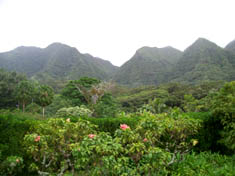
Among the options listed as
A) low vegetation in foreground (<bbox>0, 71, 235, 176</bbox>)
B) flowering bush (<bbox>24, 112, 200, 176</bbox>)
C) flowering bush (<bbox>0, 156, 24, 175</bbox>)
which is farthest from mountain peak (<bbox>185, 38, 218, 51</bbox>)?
flowering bush (<bbox>0, 156, 24, 175</bbox>)

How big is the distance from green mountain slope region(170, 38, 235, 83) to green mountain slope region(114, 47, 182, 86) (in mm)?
7480

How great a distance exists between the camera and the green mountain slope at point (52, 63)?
223 ft

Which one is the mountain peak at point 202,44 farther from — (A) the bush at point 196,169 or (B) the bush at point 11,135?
(B) the bush at point 11,135

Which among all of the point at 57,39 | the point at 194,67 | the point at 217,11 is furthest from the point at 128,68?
the point at 217,11

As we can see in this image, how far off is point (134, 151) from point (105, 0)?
27.1 metres

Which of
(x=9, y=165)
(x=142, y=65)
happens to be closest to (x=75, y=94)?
→ (x=9, y=165)

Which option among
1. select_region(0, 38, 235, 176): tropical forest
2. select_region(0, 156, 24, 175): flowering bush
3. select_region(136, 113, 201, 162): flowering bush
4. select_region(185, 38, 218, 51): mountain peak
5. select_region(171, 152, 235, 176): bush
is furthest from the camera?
select_region(185, 38, 218, 51): mountain peak

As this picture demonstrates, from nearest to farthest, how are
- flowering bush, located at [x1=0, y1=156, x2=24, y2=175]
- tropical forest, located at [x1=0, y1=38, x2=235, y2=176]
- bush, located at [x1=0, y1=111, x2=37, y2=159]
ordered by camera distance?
tropical forest, located at [x1=0, y1=38, x2=235, y2=176], flowering bush, located at [x1=0, y1=156, x2=24, y2=175], bush, located at [x1=0, y1=111, x2=37, y2=159]

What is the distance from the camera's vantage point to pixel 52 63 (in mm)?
76062

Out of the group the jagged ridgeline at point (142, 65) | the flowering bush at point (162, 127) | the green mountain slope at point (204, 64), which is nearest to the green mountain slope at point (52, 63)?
the jagged ridgeline at point (142, 65)

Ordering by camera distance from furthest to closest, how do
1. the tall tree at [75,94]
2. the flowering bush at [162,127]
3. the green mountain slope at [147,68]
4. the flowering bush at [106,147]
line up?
the green mountain slope at [147,68]
the tall tree at [75,94]
the flowering bush at [162,127]
the flowering bush at [106,147]

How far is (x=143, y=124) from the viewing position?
3.15 meters

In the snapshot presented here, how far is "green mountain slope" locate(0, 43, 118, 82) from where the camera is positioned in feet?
223

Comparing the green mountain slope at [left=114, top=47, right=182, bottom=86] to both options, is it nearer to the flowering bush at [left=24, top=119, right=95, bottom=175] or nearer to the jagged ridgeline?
the jagged ridgeline
